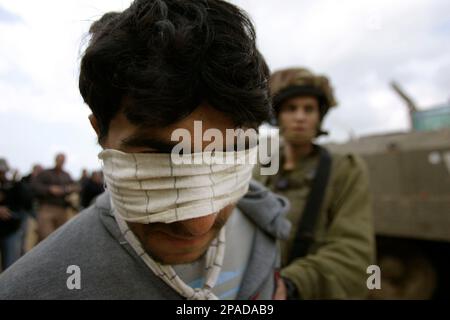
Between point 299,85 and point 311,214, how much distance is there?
0.68m

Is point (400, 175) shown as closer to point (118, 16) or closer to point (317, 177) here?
point (317, 177)

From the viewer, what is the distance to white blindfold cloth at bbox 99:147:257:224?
33.4 inches

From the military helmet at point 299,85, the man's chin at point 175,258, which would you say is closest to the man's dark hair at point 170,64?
the man's chin at point 175,258

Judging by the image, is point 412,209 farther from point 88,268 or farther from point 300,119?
point 88,268

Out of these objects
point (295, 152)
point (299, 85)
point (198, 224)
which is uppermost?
point (299, 85)

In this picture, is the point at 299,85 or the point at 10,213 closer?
the point at 299,85

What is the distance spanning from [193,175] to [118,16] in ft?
1.39

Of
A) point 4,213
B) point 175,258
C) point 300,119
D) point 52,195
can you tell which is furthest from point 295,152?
point 52,195

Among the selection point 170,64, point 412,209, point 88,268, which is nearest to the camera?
point 170,64

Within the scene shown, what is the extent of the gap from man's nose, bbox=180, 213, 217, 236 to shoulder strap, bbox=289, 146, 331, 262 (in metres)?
0.92

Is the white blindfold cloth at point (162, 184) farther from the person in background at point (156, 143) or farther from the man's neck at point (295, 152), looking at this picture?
the man's neck at point (295, 152)

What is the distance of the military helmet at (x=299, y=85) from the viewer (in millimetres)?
1950

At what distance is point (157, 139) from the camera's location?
830 millimetres

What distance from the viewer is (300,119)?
195cm
